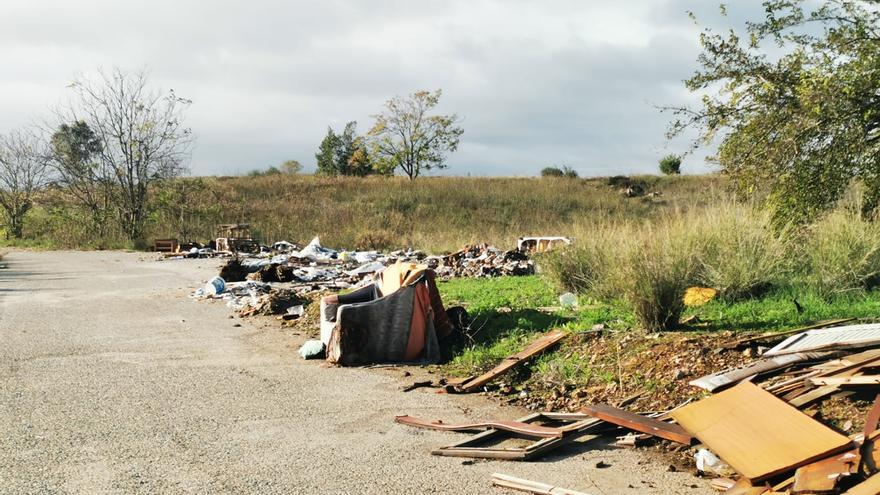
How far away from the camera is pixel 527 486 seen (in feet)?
14.9

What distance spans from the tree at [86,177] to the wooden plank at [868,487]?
3665 centimetres

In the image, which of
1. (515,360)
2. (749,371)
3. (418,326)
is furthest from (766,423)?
(418,326)

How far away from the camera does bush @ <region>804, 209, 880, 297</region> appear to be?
9.58 metres

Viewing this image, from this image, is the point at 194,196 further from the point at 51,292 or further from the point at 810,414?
the point at 810,414

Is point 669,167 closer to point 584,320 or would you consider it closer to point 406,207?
point 406,207

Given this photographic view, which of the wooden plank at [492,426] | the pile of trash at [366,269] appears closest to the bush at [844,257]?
the wooden plank at [492,426]

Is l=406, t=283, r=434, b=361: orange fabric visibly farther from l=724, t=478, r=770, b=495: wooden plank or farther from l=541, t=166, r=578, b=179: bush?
l=541, t=166, r=578, b=179: bush

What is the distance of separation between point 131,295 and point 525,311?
952 cm

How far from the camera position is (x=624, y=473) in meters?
4.80

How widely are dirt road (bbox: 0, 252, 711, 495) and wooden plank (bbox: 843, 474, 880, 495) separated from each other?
0.97 metres

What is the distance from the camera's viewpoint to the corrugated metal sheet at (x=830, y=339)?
5.81 m

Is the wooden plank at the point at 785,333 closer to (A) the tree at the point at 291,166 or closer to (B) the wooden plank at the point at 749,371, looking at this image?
(B) the wooden plank at the point at 749,371

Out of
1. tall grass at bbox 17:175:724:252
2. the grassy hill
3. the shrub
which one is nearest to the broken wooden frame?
tall grass at bbox 17:175:724:252

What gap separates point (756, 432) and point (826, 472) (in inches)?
27.5
